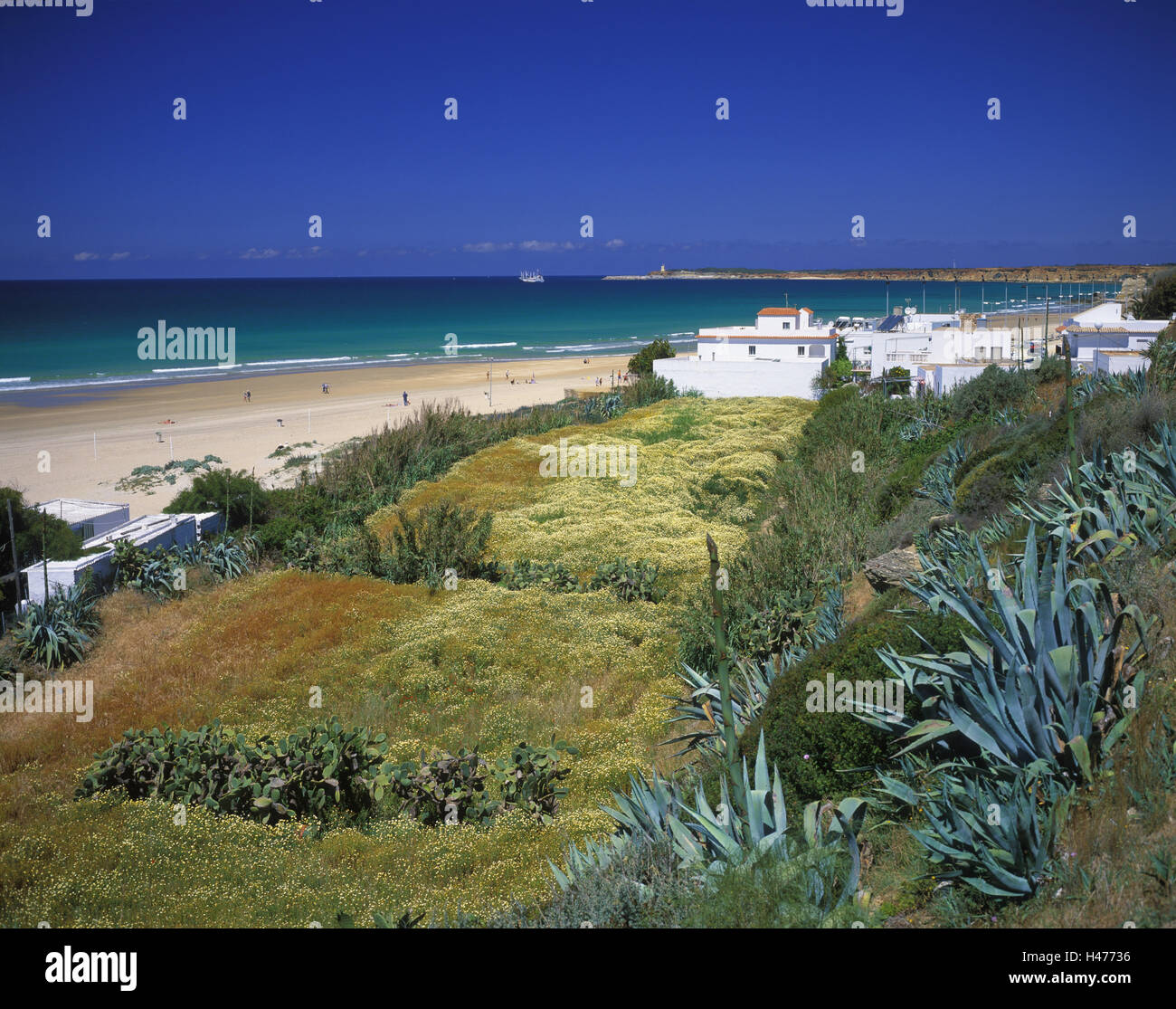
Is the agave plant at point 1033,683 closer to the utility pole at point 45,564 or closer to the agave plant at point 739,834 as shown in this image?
the agave plant at point 739,834

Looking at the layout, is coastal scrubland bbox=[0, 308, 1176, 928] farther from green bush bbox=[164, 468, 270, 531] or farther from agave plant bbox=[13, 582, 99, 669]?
agave plant bbox=[13, 582, 99, 669]

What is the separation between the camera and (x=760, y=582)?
38.6ft

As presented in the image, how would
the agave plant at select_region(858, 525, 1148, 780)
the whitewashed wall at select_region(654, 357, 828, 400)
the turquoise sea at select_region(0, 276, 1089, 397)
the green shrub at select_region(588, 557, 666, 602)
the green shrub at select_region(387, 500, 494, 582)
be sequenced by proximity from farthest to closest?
the turquoise sea at select_region(0, 276, 1089, 397) < the whitewashed wall at select_region(654, 357, 828, 400) < the green shrub at select_region(387, 500, 494, 582) < the green shrub at select_region(588, 557, 666, 602) < the agave plant at select_region(858, 525, 1148, 780)

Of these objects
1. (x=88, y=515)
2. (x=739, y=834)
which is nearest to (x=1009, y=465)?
(x=739, y=834)

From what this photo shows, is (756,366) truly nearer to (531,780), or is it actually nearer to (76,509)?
(76,509)

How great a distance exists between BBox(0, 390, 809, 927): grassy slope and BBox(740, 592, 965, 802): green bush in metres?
1.59

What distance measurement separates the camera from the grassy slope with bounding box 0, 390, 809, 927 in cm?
570

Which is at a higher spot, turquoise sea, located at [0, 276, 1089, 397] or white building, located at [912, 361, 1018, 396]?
turquoise sea, located at [0, 276, 1089, 397]

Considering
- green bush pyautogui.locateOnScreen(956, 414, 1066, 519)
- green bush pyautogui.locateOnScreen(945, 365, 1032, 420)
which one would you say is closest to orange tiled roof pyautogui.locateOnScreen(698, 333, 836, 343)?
green bush pyautogui.locateOnScreen(945, 365, 1032, 420)

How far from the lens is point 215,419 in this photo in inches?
1565

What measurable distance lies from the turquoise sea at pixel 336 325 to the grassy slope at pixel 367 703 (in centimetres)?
4473

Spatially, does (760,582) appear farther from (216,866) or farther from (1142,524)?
(216,866)
